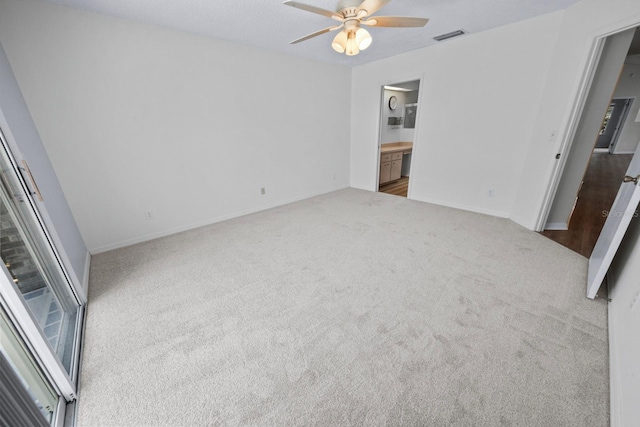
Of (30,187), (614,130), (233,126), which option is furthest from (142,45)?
(614,130)

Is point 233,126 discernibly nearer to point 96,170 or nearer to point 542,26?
point 96,170

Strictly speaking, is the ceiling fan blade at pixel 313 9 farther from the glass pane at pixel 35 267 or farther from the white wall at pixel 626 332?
the white wall at pixel 626 332

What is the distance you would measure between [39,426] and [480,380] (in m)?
1.97

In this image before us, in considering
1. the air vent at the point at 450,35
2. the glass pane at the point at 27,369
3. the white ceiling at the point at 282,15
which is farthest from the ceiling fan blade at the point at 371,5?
the glass pane at the point at 27,369

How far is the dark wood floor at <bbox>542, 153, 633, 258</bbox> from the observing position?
2.65 meters

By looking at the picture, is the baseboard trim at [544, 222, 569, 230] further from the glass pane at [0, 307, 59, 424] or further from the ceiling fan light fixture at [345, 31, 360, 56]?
the glass pane at [0, 307, 59, 424]

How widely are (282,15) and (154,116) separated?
1767 millimetres

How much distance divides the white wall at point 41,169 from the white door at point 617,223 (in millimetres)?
3849

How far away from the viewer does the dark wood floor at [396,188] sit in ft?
15.9

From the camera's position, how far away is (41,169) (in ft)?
6.44

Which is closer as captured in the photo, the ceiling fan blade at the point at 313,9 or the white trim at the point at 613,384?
the white trim at the point at 613,384

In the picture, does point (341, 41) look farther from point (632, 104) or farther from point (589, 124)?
point (632, 104)

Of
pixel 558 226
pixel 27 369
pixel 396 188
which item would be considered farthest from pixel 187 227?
pixel 558 226

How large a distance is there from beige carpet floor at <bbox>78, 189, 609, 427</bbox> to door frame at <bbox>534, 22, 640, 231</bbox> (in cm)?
43
